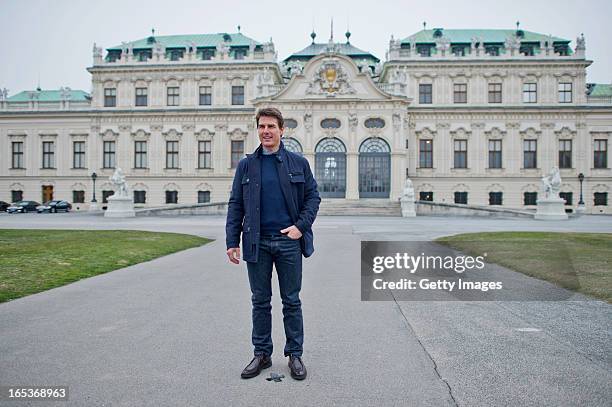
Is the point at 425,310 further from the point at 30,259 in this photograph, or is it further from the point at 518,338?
the point at 30,259

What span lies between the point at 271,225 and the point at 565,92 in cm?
5243

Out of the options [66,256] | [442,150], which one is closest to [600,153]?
[442,150]

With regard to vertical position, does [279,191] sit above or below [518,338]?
above

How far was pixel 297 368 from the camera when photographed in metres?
4.39

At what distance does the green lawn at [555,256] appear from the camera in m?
8.77

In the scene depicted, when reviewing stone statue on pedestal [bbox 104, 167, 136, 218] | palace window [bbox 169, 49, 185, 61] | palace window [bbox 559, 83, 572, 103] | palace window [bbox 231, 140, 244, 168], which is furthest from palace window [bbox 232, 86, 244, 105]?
palace window [bbox 559, 83, 572, 103]

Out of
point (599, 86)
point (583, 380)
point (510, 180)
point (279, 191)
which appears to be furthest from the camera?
point (599, 86)

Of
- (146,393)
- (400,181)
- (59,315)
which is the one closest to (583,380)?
(146,393)

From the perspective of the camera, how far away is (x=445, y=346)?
5156 mm

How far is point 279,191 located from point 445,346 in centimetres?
236

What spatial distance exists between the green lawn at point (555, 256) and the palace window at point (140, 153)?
41.2m

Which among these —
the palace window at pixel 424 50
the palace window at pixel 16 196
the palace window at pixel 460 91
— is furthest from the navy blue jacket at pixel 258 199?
the palace window at pixel 16 196

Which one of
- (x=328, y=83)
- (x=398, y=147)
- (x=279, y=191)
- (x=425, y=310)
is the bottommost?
(x=425, y=310)

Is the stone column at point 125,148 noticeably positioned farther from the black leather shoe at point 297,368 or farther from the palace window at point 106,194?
the black leather shoe at point 297,368
